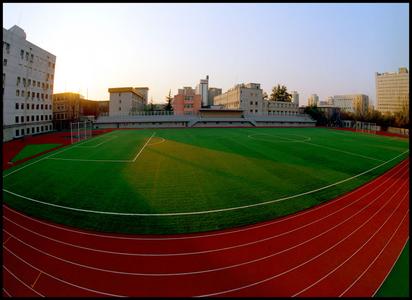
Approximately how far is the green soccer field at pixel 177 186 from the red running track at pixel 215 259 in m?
0.85

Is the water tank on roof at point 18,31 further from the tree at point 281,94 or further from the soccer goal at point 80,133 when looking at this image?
the tree at point 281,94

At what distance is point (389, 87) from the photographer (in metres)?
130

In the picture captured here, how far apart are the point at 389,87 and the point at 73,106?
150467 millimetres

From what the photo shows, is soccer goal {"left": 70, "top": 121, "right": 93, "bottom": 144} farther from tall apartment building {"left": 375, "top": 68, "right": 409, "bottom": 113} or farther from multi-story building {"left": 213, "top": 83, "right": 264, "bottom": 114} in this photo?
tall apartment building {"left": 375, "top": 68, "right": 409, "bottom": 113}

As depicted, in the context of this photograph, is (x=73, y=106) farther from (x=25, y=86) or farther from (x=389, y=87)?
(x=389, y=87)

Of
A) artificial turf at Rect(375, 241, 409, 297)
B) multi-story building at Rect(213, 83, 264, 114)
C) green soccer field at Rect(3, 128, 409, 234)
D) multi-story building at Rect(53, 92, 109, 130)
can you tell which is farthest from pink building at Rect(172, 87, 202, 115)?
artificial turf at Rect(375, 241, 409, 297)

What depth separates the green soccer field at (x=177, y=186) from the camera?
413 inches

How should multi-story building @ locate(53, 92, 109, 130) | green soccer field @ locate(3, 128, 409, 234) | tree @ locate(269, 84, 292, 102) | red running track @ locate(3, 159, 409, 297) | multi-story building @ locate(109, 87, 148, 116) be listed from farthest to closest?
tree @ locate(269, 84, 292, 102)
multi-story building @ locate(53, 92, 109, 130)
multi-story building @ locate(109, 87, 148, 116)
green soccer field @ locate(3, 128, 409, 234)
red running track @ locate(3, 159, 409, 297)

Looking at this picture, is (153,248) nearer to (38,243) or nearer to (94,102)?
(38,243)

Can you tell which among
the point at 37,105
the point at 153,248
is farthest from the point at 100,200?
the point at 37,105

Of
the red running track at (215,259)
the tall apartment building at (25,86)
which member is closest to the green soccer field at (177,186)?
the red running track at (215,259)

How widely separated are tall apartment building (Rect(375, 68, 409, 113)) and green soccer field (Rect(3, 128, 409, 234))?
131 meters

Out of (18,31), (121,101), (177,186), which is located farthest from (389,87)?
(18,31)

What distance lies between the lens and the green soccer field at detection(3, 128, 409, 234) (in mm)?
10484
